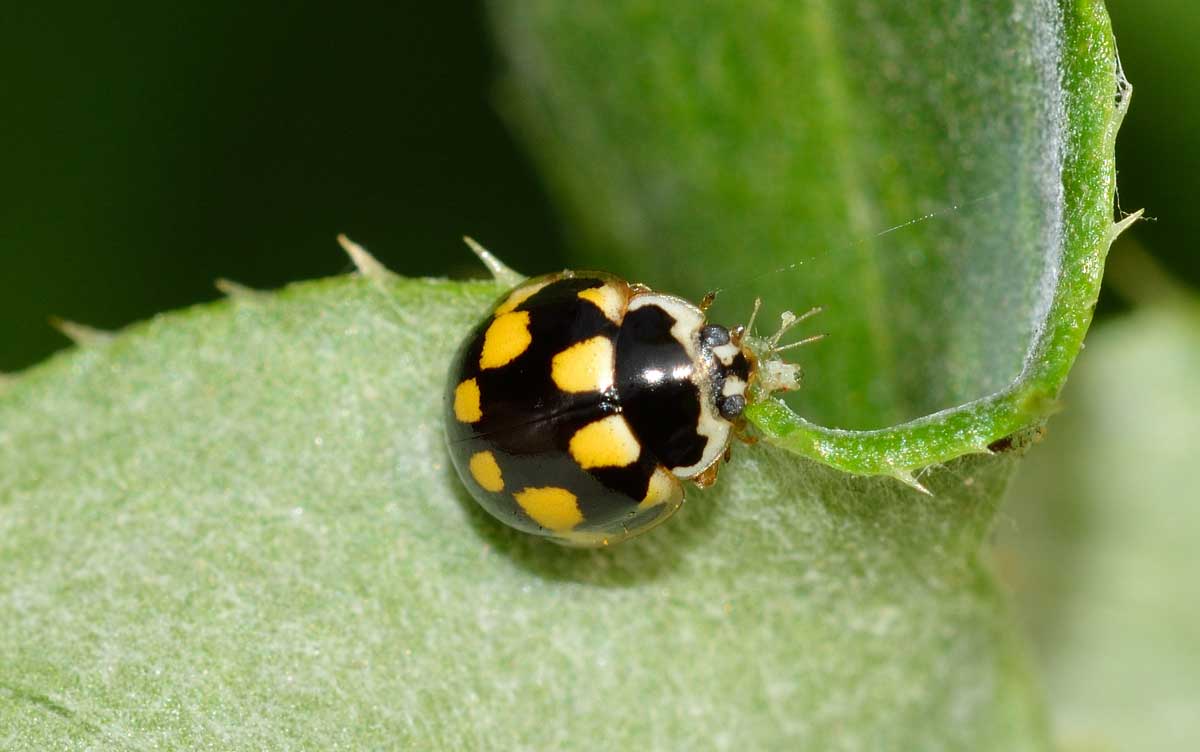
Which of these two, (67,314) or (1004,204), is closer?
(1004,204)

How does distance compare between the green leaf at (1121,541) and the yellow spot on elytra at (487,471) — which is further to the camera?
the green leaf at (1121,541)

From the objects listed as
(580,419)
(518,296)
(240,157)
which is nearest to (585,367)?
(580,419)

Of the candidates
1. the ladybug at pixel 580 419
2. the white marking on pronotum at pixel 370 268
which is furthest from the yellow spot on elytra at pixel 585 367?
the white marking on pronotum at pixel 370 268

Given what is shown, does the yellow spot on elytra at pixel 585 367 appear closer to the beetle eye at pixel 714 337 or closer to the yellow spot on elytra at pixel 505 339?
the yellow spot on elytra at pixel 505 339

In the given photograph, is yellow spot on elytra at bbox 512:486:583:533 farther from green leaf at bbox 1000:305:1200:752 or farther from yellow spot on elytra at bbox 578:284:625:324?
green leaf at bbox 1000:305:1200:752

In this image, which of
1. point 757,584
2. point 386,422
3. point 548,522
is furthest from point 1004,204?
point 386,422

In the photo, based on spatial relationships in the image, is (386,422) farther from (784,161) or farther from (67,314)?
(67,314)

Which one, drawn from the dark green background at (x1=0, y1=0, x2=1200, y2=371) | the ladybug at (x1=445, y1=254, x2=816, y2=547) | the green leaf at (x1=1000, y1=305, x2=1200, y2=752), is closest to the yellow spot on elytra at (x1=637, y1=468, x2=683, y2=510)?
the ladybug at (x1=445, y1=254, x2=816, y2=547)
